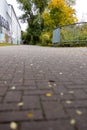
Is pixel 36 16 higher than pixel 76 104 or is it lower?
higher

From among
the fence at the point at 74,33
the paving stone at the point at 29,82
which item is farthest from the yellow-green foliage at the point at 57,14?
the paving stone at the point at 29,82

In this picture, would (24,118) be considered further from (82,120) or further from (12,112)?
(82,120)

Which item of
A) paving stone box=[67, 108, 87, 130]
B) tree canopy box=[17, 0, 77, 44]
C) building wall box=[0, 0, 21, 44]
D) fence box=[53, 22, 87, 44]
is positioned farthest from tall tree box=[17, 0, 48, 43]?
paving stone box=[67, 108, 87, 130]

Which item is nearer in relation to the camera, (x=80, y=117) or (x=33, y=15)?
(x=80, y=117)

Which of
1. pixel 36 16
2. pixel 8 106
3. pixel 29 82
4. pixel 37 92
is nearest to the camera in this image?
pixel 8 106

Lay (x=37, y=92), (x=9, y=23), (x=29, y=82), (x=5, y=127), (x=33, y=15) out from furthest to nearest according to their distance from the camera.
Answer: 1. (x=9, y=23)
2. (x=33, y=15)
3. (x=29, y=82)
4. (x=37, y=92)
5. (x=5, y=127)

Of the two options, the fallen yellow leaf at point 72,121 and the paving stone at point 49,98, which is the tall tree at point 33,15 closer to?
the paving stone at point 49,98

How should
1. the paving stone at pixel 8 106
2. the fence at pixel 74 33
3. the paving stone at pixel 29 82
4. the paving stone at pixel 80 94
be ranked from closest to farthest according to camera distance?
the paving stone at pixel 8 106, the paving stone at pixel 80 94, the paving stone at pixel 29 82, the fence at pixel 74 33

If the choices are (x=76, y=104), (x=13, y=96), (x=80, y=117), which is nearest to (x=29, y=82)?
(x=13, y=96)

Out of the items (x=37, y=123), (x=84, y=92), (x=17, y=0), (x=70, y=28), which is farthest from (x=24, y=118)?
(x=17, y=0)

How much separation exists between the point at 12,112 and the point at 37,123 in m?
0.43

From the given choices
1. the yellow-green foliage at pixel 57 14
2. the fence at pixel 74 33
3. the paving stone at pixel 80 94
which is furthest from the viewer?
the yellow-green foliage at pixel 57 14

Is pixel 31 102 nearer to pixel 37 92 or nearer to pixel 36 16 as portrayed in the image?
pixel 37 92

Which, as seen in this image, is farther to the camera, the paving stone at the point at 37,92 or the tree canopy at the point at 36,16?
the tree canopy at the point at 36,16
